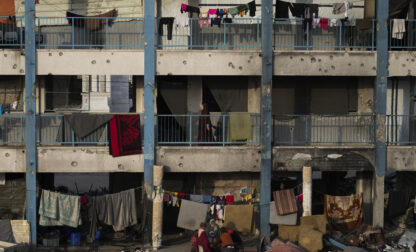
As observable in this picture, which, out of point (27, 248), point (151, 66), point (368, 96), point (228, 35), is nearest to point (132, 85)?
point (151, 66)

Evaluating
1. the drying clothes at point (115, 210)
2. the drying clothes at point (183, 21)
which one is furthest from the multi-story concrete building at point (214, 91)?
the drying clothes at point (115, 210)

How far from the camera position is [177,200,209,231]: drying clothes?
16844 mm

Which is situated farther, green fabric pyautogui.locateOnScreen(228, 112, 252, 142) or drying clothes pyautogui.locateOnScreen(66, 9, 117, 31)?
drying clothes pyautogui.locateOnScreen(66, 9, 117, 31)

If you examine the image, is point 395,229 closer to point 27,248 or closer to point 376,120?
point 376,120

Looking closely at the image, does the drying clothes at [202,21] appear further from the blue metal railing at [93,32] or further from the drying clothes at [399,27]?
the drying clothes at [399,27]

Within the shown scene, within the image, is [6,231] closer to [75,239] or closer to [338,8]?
[75,239]

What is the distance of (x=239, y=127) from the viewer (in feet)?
56.9

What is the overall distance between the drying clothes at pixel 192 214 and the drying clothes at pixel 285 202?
262 centimetres

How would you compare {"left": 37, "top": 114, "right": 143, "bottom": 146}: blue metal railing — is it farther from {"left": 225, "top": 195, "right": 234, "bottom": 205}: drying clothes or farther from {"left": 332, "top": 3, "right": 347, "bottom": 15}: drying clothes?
{"left": 332, "top": 3, "right": 347, "bottom": 15}: drying clothes

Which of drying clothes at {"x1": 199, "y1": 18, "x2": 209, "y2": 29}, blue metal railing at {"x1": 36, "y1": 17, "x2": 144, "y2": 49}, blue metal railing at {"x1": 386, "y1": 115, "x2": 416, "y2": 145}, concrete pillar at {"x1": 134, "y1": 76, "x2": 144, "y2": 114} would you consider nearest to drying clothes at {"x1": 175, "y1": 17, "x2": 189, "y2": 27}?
drying clothes at {"x1": 199, "y1": 18, "x2": 209, "y2": 29}

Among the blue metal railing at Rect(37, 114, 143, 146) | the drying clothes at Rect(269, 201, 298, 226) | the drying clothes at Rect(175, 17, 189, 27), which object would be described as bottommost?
the drying clothes at Rect(269, 201, 298, 226)

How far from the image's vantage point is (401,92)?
63.6ft

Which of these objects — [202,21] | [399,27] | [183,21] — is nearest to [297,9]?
[202,21]

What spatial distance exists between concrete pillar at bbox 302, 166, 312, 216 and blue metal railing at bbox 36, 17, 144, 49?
8233 millimetres
